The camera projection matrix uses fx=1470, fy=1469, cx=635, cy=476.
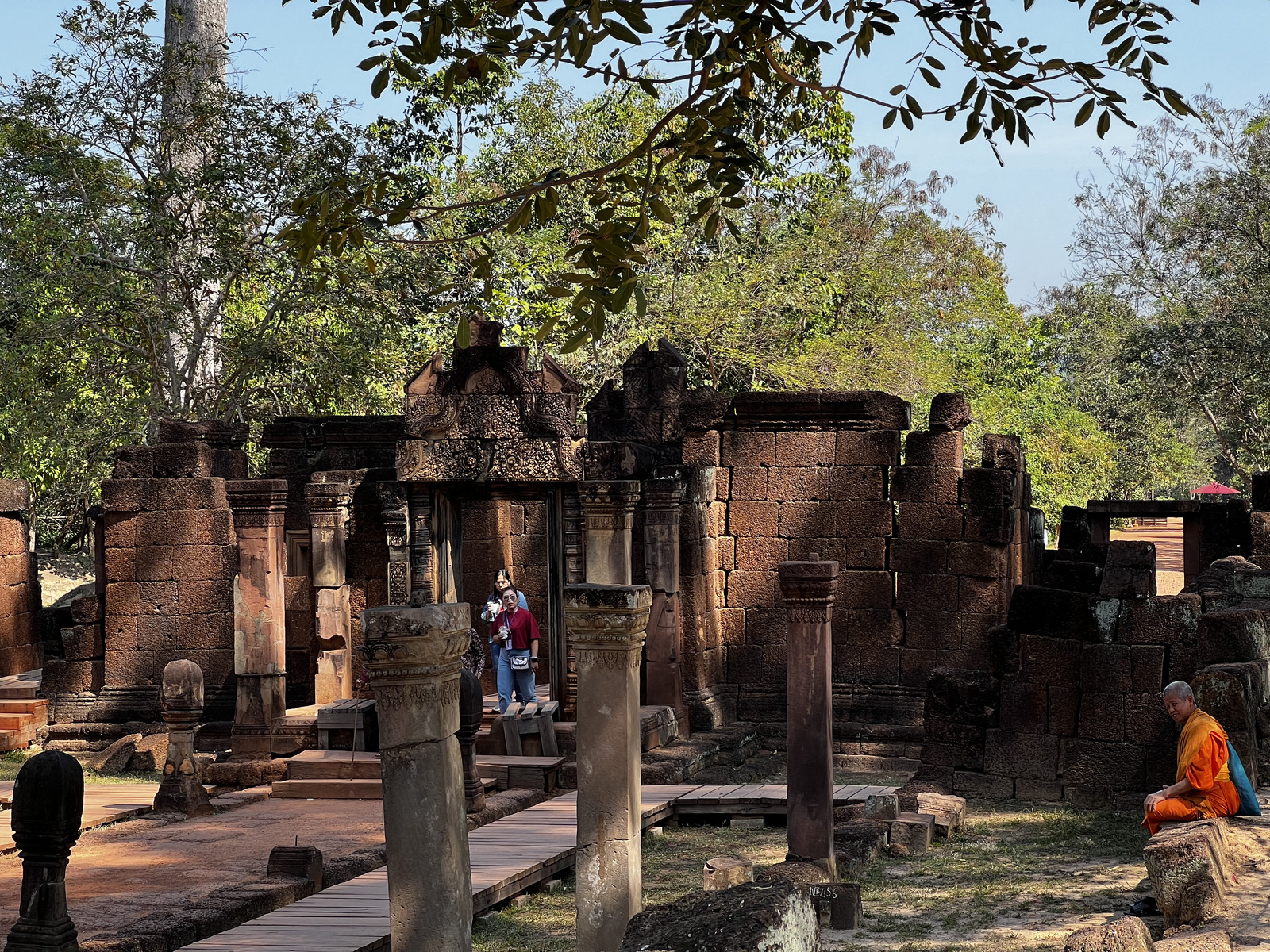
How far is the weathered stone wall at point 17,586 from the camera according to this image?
17422 millimetres

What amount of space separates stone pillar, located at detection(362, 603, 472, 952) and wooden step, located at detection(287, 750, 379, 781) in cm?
701

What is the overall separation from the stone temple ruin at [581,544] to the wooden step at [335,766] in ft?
2.33

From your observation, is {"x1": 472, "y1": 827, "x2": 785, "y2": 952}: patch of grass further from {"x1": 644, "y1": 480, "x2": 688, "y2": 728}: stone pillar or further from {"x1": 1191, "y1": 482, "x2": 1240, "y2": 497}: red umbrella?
{"x1": 1191, "y1": 482, "x2": 1240, "y2": 497}: red umbrella

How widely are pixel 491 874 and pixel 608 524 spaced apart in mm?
4853

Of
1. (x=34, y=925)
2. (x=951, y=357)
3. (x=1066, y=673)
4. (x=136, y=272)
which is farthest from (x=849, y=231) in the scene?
(x=34, y=925)

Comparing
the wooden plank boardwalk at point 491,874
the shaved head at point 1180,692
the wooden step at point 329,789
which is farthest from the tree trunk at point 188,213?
the shaved head at point 1180,692

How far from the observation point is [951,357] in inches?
1271

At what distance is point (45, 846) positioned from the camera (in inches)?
270

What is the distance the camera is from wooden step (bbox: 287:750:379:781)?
12711mm

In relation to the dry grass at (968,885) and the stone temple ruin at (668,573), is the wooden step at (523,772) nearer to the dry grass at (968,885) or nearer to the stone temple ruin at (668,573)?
the stone temple ruin at (668,573)

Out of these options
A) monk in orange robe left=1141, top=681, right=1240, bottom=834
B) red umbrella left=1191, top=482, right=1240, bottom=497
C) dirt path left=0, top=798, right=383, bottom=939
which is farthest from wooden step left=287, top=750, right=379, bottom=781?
red umbrella left=1191, top=482, right=1240, bottom=497

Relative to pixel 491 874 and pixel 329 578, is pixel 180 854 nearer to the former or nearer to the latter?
pixel 491 874

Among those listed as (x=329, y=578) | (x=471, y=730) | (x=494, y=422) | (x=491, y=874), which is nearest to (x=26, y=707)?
(x=329, y=578)

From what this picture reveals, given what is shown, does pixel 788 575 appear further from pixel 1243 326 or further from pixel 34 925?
pixel 1243 326
